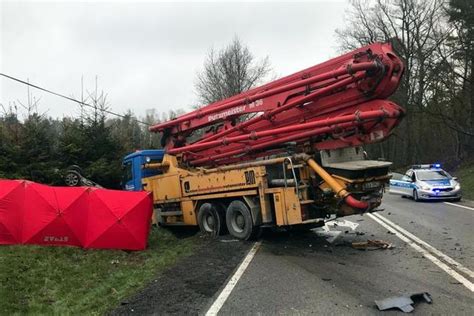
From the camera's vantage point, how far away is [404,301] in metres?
6.48

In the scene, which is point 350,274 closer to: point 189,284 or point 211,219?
point 189,284

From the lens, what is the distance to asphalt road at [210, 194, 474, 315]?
6.53 metres

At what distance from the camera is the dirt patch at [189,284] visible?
6.64 m

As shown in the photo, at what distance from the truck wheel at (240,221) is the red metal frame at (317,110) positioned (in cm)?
143

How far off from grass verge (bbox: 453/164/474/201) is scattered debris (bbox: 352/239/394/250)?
50.8 feet

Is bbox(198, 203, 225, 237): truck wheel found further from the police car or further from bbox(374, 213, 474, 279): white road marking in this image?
the police car

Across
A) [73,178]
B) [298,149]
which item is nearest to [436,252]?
[298,149]

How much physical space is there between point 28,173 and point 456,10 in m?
31.6

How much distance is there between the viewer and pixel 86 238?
11.6m

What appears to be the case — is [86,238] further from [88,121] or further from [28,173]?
[88,121]

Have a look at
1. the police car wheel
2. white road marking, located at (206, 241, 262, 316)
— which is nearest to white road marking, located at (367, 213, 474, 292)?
white road marking, located at (206, 241, 262, 316)

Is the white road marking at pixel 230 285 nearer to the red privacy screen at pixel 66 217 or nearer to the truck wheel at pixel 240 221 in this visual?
the truck wheel at pixel 240 221

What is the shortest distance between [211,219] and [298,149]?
3.36 m

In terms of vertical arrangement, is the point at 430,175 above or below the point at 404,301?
above
